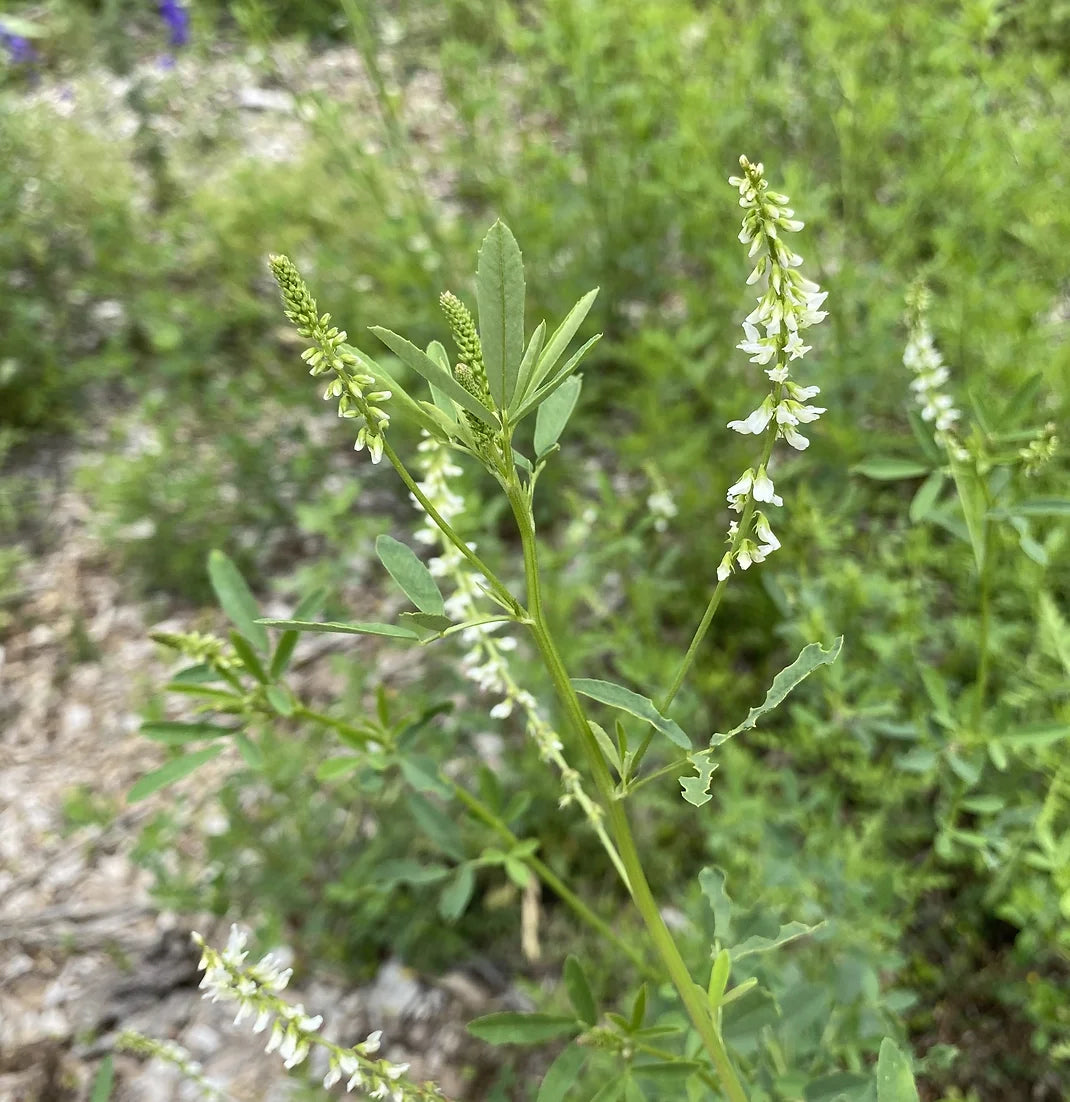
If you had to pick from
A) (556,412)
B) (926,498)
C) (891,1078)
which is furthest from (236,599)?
(926,498)

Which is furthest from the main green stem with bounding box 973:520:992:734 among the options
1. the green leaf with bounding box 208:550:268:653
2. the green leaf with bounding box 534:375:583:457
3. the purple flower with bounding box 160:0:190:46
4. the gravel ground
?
the purple flower with bounding box 160:0:190:46

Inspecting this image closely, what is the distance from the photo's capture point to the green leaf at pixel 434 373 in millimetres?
595

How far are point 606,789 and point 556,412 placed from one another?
0.37 metres

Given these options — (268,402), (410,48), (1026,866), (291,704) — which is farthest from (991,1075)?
(410,48)

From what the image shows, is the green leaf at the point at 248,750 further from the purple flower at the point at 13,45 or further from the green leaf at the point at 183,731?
the purple flower at the point at 13,45

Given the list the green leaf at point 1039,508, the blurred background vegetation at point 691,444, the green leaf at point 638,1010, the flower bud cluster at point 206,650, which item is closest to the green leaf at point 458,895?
the blurred background vegetation at point 691,444

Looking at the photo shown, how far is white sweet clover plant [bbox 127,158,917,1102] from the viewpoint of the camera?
25.6 inches

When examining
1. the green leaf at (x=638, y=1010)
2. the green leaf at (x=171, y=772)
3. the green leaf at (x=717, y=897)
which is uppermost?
the green leaf at (x=171, y=772)

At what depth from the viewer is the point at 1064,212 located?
2176 mm

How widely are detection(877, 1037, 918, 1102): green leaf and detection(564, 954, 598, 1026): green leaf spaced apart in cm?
37

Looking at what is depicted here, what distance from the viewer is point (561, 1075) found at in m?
0.98

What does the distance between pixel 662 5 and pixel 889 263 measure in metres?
1.32

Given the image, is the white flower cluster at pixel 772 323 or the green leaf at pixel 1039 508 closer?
the white flower cluster at pixel 772 323

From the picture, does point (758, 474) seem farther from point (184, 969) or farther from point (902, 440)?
point (184, 969)
